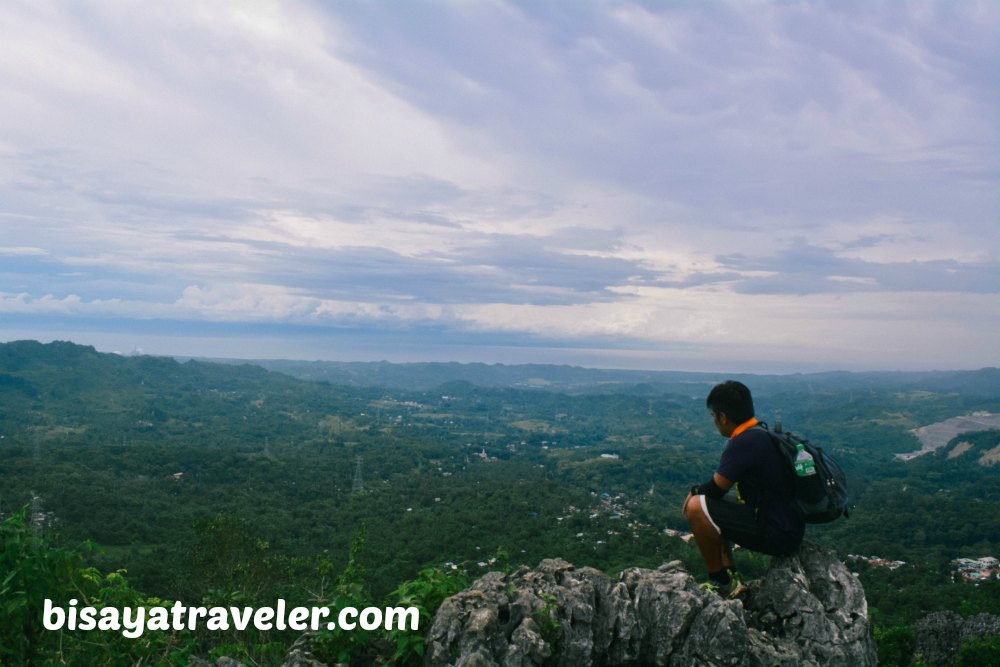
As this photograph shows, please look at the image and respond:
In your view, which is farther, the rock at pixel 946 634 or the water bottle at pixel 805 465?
the rock at pixel 946 634

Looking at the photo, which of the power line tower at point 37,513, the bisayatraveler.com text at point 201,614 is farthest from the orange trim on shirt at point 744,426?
the power line tower at point 37,513

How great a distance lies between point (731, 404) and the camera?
6.77 meters

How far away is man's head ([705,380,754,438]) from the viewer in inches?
266

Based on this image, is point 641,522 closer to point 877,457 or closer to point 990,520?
point 990,520

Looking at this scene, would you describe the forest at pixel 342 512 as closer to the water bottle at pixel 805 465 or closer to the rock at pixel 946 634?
the rock at pixel 946 634

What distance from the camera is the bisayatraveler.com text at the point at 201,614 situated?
242 inches

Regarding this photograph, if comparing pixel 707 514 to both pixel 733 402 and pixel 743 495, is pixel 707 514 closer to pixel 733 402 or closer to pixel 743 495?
pixel 743 495

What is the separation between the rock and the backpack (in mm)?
15507

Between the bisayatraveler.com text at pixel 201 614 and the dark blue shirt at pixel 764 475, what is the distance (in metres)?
3.69

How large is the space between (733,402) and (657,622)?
8.32 ft

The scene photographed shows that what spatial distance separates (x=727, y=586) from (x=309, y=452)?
452ft

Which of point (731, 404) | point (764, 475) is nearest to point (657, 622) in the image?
point (764, 475)

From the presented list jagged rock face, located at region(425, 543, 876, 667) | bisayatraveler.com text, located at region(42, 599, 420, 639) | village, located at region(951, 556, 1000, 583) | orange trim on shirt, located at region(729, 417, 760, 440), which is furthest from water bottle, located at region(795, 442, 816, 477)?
village, located at region(951, 556, 1000, 583)

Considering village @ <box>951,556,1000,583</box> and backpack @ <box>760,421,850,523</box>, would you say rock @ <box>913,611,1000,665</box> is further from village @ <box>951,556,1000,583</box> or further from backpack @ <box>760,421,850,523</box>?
village @ <box>951,556,1000,583</box>
